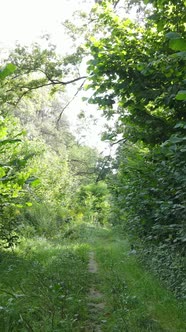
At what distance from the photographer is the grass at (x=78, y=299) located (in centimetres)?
369

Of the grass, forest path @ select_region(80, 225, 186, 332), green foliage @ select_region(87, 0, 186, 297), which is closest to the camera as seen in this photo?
the grass

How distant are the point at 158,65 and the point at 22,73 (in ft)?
31.5

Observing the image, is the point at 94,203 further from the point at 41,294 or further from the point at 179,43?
the point at 179,43

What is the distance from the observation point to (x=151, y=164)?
6324 mm

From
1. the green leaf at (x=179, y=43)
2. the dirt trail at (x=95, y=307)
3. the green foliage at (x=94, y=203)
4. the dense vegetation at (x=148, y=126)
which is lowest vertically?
the dirt trail at (x=95, y=307)

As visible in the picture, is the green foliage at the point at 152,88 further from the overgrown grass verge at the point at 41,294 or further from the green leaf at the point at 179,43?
the green leaf at the point at 179,43

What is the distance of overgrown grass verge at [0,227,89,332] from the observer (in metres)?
3.48

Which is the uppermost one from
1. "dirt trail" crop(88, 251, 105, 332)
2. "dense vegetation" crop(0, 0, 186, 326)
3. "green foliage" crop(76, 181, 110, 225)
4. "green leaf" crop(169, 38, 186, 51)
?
"green foliage" crop(76, 181, 110, 225)

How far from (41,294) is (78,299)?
2.36 ft

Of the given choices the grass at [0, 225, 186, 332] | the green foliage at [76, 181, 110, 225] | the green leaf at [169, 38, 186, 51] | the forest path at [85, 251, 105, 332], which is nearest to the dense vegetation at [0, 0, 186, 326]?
the green leaf at [169, 38, 186, 51]

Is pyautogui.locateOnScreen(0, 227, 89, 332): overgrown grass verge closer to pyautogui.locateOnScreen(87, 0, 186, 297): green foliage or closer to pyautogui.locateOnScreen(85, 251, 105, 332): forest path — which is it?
pyautogui.locateOnScreen(85, 251, 105, 332): forest path

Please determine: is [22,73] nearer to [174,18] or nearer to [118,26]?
[118,26]

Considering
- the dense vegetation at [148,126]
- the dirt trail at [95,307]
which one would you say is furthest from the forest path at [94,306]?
the dense vegetation at [148,126]

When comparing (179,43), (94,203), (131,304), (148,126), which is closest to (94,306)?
(131,304)
